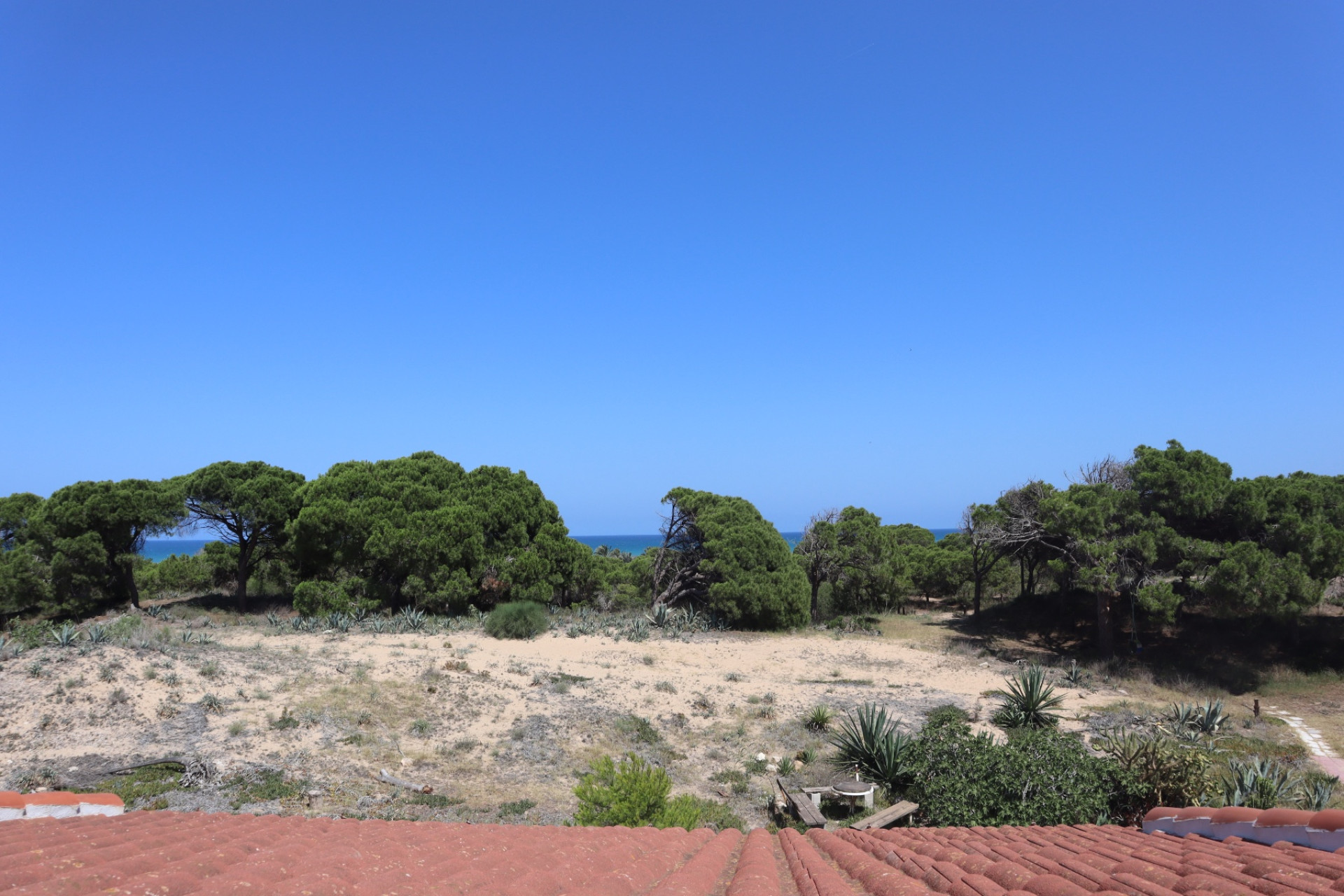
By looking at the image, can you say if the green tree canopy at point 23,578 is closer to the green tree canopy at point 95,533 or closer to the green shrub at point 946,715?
the green tree canopy at point 95,533

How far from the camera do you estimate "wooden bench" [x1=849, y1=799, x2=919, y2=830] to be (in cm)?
834

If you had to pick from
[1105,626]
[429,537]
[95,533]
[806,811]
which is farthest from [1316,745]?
[95,533]

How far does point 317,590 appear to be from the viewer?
22.7 m

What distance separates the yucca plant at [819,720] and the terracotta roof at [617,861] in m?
7.87

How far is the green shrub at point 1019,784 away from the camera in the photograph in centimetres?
767

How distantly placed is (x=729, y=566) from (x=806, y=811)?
50.7 ft

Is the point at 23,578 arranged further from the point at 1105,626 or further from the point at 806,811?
the point at 1105,626

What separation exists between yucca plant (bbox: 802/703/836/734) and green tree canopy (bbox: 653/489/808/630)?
10.2 m

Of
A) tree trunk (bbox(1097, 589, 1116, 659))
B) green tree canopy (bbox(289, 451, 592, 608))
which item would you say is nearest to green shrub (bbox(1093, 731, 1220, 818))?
tree trunk (bbox(1097, 589, 1116, 659))

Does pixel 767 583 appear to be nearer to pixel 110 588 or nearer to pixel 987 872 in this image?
pixel 987 872

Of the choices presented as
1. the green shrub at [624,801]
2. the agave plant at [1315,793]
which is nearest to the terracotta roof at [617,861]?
the green shrub at [624,801]

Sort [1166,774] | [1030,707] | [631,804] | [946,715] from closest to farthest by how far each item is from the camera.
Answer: [631,804], [1166,774], [946,715], [1030,707]

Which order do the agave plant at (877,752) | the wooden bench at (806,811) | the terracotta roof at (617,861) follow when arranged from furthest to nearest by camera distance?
the agave plant at (877,752) < the wooden bench at (806,811) < the terracotta roof at (617,861)

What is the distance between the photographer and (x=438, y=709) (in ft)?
42.7
